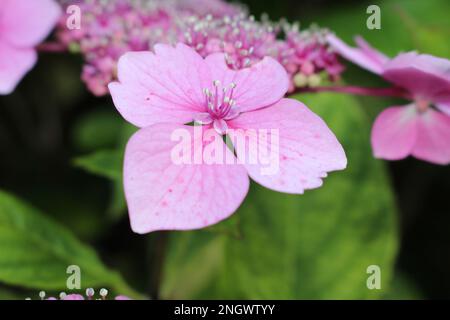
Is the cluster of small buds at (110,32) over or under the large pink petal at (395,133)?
over

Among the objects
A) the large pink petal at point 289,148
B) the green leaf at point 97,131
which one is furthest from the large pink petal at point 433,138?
the green leaf at point 97,131

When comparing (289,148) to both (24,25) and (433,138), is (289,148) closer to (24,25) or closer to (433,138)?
(433,138)

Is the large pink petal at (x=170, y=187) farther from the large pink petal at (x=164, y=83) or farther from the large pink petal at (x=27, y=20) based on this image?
the large pink petal at (x=27, y=20)

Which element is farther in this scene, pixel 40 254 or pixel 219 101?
pixel 40 254

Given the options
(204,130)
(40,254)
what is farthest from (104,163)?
(204,130)

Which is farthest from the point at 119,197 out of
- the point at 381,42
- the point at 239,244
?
the point at 381,42

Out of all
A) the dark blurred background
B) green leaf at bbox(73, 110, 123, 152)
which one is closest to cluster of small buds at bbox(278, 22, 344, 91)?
the dark blurred background

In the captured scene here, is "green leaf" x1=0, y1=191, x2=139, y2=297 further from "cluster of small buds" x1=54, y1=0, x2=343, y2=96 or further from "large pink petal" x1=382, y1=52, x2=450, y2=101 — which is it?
"large pink petal" x1=382, y1=52, x2=450, y2=101
